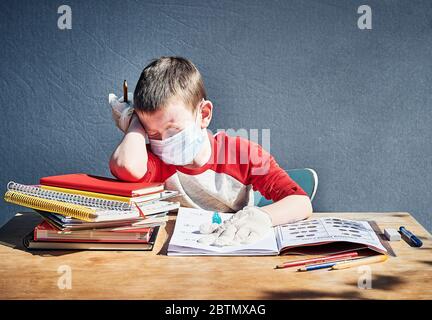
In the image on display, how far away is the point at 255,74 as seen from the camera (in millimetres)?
2625

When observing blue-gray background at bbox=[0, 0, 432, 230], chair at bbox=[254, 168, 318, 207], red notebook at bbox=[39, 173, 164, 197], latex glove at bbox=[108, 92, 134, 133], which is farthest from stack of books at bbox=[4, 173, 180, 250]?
blue-gray background at bbox=[0, 0, 432, 230]

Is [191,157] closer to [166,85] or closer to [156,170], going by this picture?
[156,170]

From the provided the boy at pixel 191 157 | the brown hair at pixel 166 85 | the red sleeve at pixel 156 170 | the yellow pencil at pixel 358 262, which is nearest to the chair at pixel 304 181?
the boy at pixel 191 157

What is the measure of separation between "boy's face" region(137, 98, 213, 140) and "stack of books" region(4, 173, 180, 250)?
298 millimetres

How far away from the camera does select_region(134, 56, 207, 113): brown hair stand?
5.44ft

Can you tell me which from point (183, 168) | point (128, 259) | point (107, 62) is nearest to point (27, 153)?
point (107, 62)

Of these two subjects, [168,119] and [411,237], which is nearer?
[411,237]

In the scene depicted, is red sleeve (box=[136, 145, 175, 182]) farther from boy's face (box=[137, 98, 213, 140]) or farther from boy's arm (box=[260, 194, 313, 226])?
boy's arm (box=[260, 194, 313, 226])

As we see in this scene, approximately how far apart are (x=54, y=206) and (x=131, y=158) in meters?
0.36

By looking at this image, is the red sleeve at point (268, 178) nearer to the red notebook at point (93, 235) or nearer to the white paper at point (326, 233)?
the white paper at point (326, 233)

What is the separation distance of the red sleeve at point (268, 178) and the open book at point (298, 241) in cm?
24

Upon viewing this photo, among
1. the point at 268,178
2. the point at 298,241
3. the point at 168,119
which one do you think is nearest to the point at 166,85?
the point at 168,119
